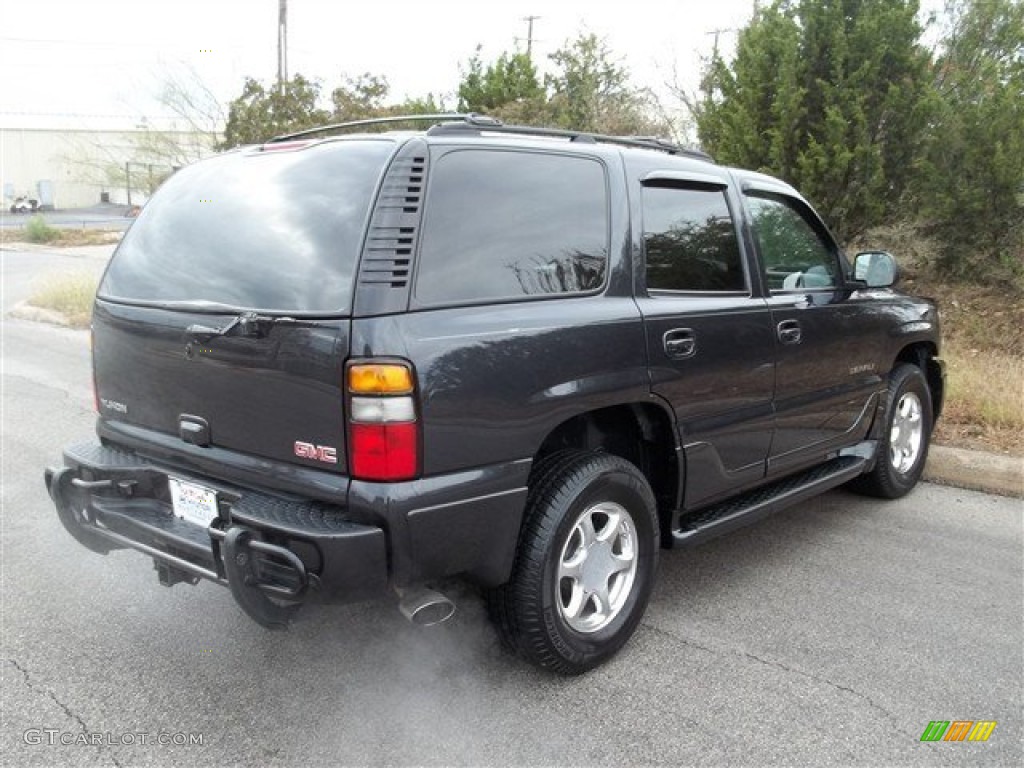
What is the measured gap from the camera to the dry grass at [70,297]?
1243 centimetres

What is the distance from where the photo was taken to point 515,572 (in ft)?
9.46

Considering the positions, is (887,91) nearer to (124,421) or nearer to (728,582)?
(728,582)

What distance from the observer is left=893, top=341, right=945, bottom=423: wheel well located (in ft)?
17.0

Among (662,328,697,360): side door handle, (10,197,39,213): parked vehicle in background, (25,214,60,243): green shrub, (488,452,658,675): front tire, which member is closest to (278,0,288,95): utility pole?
(25,214,60,243): green shrub

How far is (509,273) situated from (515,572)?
101 cm

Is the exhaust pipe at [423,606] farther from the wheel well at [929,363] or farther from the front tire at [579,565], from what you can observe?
the wheel well at [929,363]

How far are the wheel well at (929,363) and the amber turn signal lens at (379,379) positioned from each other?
3572mm

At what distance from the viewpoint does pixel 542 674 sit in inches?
124

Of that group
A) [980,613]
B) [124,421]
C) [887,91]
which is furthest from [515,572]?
[887,91]

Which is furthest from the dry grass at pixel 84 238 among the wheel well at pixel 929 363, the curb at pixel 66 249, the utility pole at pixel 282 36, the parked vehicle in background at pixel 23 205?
the wheel well at pixel 929 363

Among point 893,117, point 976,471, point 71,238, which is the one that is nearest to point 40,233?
point 71,238

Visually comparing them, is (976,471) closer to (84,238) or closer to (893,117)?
(893,117)

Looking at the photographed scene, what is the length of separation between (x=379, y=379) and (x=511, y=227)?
0.78m

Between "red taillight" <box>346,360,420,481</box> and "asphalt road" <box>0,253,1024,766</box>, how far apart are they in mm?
932
